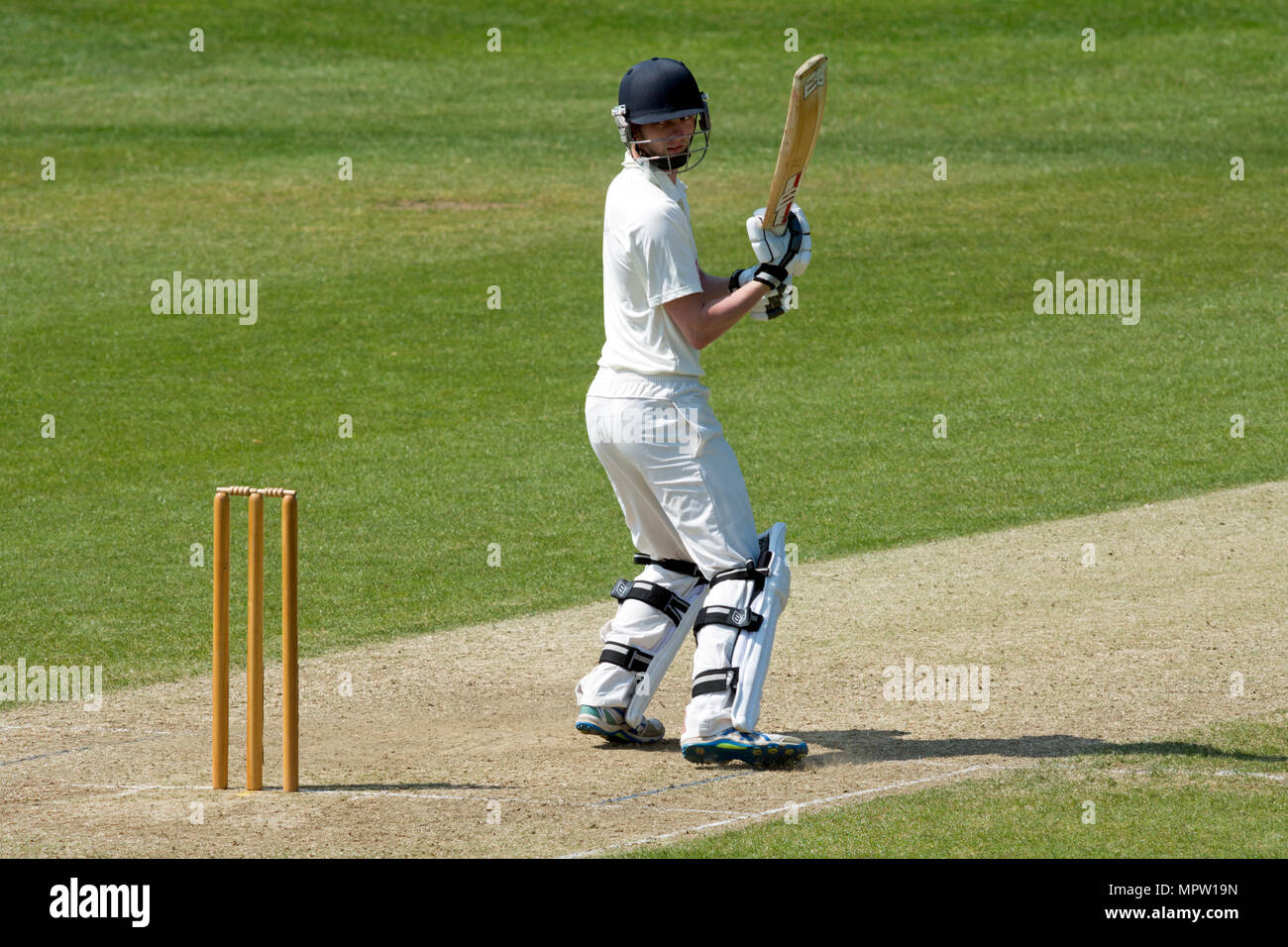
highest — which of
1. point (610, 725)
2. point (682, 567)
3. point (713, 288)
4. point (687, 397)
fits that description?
point (713, 288)

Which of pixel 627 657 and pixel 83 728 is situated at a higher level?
pixel 627 657

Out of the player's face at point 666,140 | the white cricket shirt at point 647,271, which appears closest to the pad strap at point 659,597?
the white cricket shirt at point 647,271

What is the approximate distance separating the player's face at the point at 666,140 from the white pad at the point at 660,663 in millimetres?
1711

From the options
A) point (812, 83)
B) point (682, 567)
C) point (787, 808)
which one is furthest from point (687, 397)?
point (787, 808)

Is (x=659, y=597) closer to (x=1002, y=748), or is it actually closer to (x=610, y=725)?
(x=610, y=725)

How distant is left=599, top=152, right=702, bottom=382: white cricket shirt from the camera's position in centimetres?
654

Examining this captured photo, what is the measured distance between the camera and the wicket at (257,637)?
19.9ft

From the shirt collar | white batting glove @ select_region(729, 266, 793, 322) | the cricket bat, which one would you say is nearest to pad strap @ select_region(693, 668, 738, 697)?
white batting glove @ select_region(729, 266, 793, 322)

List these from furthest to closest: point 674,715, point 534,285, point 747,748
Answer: point 534,285
point 674,715
point 747,748

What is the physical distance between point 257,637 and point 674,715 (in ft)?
7.05

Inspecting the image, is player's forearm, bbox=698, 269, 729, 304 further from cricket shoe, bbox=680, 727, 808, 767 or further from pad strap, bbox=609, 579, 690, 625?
cricket shoe, bbox=680, 727, 808, 767

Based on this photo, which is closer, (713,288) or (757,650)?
(757,650)

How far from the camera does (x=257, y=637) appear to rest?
20.1ft

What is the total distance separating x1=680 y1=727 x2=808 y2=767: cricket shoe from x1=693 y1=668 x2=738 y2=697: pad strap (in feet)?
0.51
